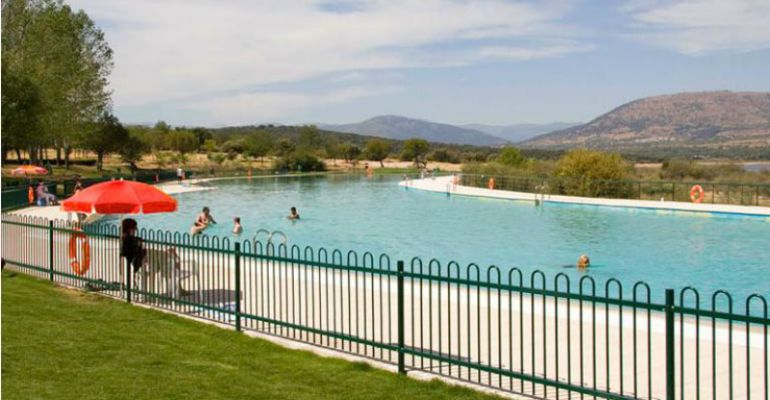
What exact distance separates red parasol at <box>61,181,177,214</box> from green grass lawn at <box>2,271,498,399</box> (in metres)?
1.83

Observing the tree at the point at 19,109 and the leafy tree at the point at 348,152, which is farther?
the leafy tree at the point at 348,152

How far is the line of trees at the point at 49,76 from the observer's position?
1545 inches

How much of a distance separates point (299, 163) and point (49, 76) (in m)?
43.0

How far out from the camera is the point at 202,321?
420 inches

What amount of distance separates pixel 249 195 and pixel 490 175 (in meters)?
14.6

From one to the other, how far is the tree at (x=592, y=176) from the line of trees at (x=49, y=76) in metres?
27.5

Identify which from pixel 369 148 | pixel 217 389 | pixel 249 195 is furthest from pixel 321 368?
pixel 369 148

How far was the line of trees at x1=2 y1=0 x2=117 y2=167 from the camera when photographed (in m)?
39.2

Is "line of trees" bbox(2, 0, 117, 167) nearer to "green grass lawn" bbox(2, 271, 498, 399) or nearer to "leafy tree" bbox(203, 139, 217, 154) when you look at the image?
"green grass lawn" bbox(2, 271, 498, 399)

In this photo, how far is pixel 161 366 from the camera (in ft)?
26.7

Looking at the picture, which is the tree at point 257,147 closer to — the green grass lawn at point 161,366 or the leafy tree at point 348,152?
the leafy tree at point 348,152

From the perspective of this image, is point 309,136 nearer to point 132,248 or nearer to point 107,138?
point 107,138

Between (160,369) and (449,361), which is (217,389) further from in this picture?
(449,361)

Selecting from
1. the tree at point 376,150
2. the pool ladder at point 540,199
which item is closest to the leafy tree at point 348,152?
the tree at point 376,150
